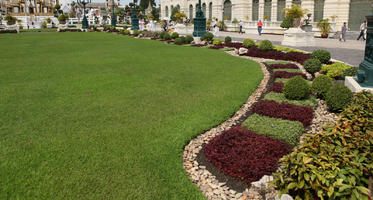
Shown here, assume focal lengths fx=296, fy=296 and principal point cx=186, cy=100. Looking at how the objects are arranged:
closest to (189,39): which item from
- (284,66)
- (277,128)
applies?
(284,66)

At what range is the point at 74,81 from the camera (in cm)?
1237

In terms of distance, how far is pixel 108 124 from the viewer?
7.63 m

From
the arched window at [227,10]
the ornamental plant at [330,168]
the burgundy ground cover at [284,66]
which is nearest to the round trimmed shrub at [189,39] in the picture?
the burgundy ground cover at [284,66]

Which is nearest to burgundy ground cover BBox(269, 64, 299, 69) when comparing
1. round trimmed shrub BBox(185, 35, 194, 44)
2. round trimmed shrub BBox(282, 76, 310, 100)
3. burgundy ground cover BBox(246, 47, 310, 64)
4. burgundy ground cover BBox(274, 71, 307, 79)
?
burgundy ground cover BBox(274, 71, 307, 79)

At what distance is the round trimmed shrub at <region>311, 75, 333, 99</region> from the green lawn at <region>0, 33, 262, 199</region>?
226cm

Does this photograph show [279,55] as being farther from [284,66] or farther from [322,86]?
[322,86]

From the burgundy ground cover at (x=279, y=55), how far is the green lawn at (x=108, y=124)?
10.4 ft

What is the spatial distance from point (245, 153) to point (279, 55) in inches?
522

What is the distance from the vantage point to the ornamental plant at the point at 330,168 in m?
3.76

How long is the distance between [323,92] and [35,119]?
8717mm

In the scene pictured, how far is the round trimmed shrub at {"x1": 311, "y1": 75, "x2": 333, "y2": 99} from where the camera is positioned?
9602 millimetres

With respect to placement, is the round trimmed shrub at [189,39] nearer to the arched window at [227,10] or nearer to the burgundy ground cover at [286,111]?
the burgundy ground cover at [286,111]

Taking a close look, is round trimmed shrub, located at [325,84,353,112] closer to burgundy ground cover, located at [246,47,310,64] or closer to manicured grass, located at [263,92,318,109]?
manicured grass, located at [263,92,318,109]

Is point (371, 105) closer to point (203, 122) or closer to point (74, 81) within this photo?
point (203, 122)
